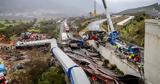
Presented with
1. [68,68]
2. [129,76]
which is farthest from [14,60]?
[129,76]

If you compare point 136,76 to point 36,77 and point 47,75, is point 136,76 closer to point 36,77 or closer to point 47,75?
point 47,75

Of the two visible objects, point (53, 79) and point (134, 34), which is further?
point (134, 34)

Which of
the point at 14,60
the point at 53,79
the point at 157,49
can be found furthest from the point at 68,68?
the point at 14,60

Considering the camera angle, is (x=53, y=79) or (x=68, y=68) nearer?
(x=68, y=68)

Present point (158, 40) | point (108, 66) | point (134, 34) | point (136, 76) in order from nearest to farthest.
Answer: point (158, 40) < point (136, 76) < point (108, 66) < point (134, 34)

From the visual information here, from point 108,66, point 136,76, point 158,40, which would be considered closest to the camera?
point 158,40

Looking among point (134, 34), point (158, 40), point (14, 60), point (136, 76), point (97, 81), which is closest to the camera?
point (158, 40)

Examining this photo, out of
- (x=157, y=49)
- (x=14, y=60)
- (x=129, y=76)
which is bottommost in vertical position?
(x=14, y=60)

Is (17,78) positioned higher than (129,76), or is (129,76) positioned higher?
(129,76)

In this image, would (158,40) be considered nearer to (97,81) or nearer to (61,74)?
(97,81)
